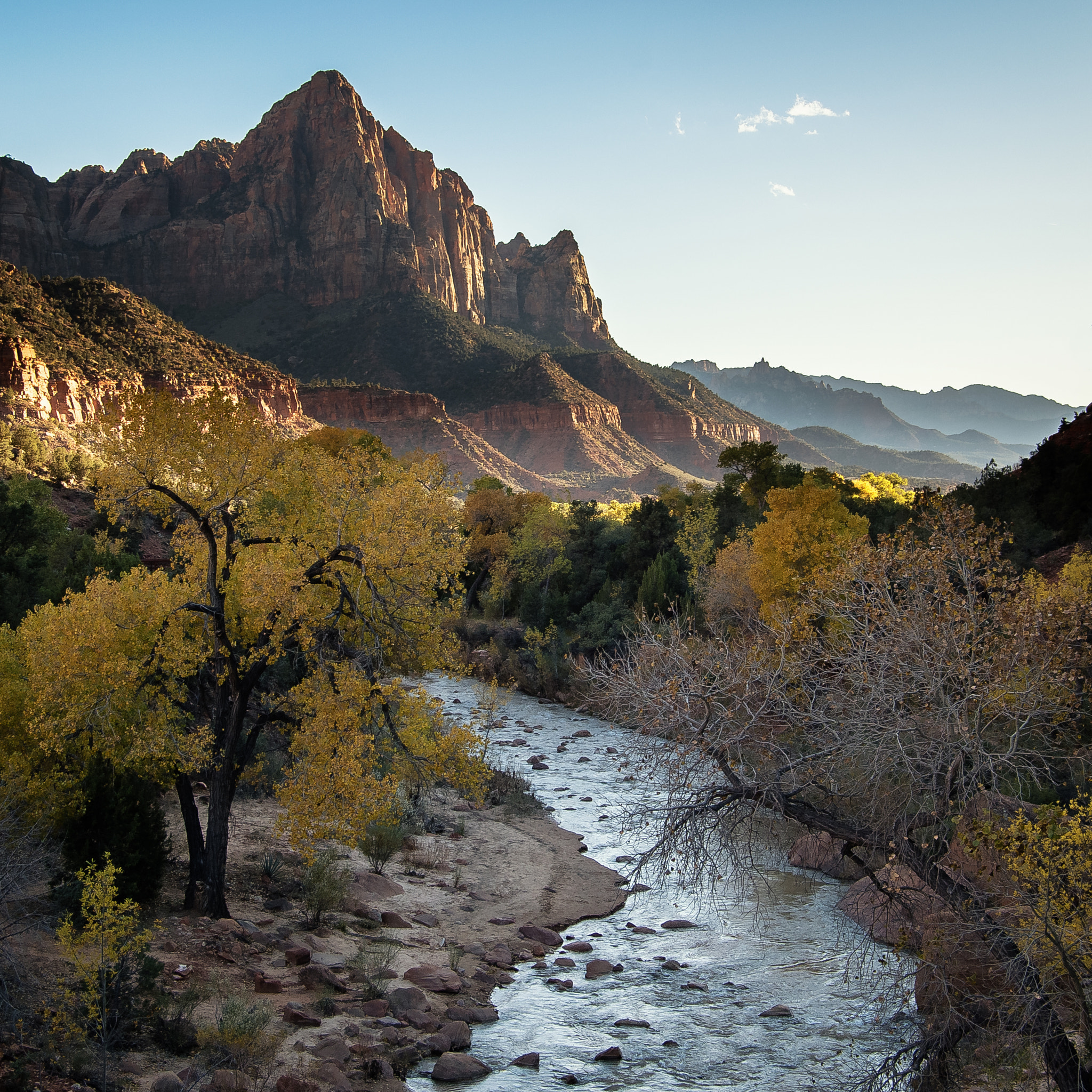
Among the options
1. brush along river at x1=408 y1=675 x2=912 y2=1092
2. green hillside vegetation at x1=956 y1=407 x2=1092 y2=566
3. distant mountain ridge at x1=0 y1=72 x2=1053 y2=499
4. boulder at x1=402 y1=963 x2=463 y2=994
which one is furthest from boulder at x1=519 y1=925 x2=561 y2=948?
distant mountain ridge at x1=0 y1=72 x2=1053 y2=499

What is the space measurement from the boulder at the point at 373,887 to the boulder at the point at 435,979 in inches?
113

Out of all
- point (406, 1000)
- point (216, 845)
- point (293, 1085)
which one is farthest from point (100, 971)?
point (406, 1000)

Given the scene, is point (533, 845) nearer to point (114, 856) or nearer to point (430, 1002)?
point (430, 1002)

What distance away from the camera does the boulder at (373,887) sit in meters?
13.3

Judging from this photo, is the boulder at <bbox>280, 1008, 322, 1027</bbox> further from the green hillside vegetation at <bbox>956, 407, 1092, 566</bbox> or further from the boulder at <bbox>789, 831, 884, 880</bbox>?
the green hillside vegetation at <bbox>956, 407, 1092, 566</bbox>

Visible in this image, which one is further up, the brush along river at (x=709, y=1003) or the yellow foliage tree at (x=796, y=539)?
the yellow foliage tree at (x=796, y=539)

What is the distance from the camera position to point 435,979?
34.2 ft

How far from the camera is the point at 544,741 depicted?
1019 inches

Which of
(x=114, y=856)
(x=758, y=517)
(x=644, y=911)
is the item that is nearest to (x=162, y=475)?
(x=114, y=856)

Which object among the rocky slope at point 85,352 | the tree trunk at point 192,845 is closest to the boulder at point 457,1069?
the tree trunk at point 192,845

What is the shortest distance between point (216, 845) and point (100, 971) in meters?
3.07

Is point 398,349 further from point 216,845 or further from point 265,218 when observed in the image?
point 216,845

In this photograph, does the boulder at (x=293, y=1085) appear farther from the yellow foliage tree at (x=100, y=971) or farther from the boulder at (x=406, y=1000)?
the boulder at (x=406, y=1000)

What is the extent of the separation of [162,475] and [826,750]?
856 centimetres
